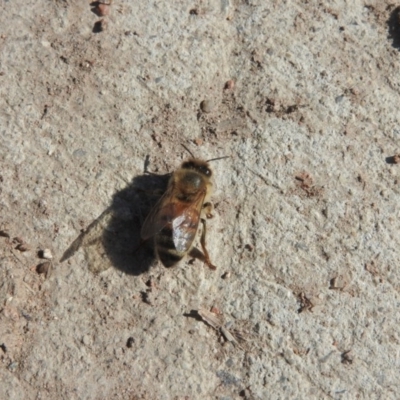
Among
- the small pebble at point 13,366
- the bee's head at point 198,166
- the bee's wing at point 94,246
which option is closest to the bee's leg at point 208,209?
the bee's head at point 198,166

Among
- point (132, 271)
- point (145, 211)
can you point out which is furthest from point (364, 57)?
point (132, 271)

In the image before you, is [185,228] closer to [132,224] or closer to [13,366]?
[132,224]

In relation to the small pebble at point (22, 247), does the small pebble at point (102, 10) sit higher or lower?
higher

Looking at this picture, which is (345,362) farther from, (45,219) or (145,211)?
(45,219)

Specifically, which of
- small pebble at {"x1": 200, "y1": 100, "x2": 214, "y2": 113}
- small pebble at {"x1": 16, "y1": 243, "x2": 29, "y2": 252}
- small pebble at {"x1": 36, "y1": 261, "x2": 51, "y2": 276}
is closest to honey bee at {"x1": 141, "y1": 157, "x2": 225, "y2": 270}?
small pebble at {"x1": 200, "y1": 100, "x2": 214, "y2": 113}

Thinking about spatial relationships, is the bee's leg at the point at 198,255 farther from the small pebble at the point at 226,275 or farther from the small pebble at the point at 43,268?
the small pebble at the point at 43,268

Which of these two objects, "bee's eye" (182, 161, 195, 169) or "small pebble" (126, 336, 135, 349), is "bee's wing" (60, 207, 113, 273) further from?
"bee's eye" (182, 161, 195, 169)

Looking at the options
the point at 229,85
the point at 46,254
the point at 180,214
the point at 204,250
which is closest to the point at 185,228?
the point at 180,214
